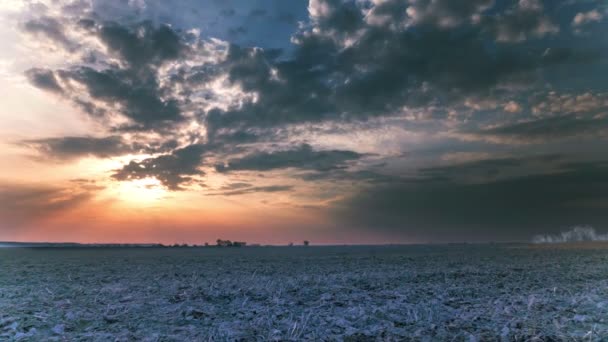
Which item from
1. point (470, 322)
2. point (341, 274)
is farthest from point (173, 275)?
point (470, 322)

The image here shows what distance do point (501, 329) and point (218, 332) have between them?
797 cm

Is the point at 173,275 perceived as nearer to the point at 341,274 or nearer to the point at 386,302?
the point at 341,274

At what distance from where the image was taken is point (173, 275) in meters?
25.0

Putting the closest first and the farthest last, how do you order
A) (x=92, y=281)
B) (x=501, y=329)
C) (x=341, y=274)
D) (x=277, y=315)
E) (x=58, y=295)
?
(x=501, y=329) < (x=277, y=315) < (x=58, y=295) < (x=92, y=281) < (x=341, y=274)

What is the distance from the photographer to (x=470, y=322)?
1228 cm

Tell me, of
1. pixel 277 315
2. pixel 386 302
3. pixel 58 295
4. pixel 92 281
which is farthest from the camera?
pixel 92 281

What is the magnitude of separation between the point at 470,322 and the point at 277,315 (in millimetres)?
5936

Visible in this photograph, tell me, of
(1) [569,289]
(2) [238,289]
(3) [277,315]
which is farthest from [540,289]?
(2) [238,289]

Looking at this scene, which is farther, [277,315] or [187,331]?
[277,315]

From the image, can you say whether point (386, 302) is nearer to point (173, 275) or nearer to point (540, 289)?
point (540, 289)

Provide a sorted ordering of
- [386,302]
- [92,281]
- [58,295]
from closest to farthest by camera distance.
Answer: [386,302] → [58,295] → [92,281]

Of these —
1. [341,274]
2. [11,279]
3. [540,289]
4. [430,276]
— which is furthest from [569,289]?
[11,279]

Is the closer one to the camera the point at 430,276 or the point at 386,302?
the point at 386,302

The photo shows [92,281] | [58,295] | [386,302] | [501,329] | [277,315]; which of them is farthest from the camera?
[92,281]
